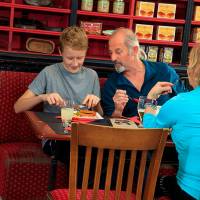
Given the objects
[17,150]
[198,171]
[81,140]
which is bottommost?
[17,150]

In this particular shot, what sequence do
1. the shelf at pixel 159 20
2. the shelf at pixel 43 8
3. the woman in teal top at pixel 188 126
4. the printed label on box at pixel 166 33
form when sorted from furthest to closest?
the printed label on box at pixel 166 33, the shelf at pixel 159 20, the shelf at pixel 43 8, the woman in teal top at pixel 188 126

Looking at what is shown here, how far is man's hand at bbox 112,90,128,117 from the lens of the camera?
2.88m

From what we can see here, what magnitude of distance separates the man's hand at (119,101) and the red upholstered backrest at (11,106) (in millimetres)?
657

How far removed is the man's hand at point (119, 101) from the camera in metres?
2.88

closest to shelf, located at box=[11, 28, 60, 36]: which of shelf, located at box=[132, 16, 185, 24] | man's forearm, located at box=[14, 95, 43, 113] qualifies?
shelf, located at box=[132, 16, 185, 24]

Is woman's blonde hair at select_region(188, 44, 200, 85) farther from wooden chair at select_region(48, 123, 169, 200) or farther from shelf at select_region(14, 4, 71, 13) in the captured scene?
shelf at select_region(14, 4, 71, 13)

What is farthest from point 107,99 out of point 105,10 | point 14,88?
point 105,10

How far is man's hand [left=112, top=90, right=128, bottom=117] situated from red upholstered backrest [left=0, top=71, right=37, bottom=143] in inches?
25.9

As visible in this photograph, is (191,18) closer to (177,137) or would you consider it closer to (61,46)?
(61,46)

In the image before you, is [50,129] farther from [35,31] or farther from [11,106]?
[35,31]

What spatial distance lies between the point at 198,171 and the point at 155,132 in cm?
28

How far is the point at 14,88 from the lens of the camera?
3.28 m

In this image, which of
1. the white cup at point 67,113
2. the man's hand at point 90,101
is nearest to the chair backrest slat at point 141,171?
the white cup at point 67,113

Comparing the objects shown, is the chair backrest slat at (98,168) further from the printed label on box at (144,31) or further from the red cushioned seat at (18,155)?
the printed label on box at (144,31)
